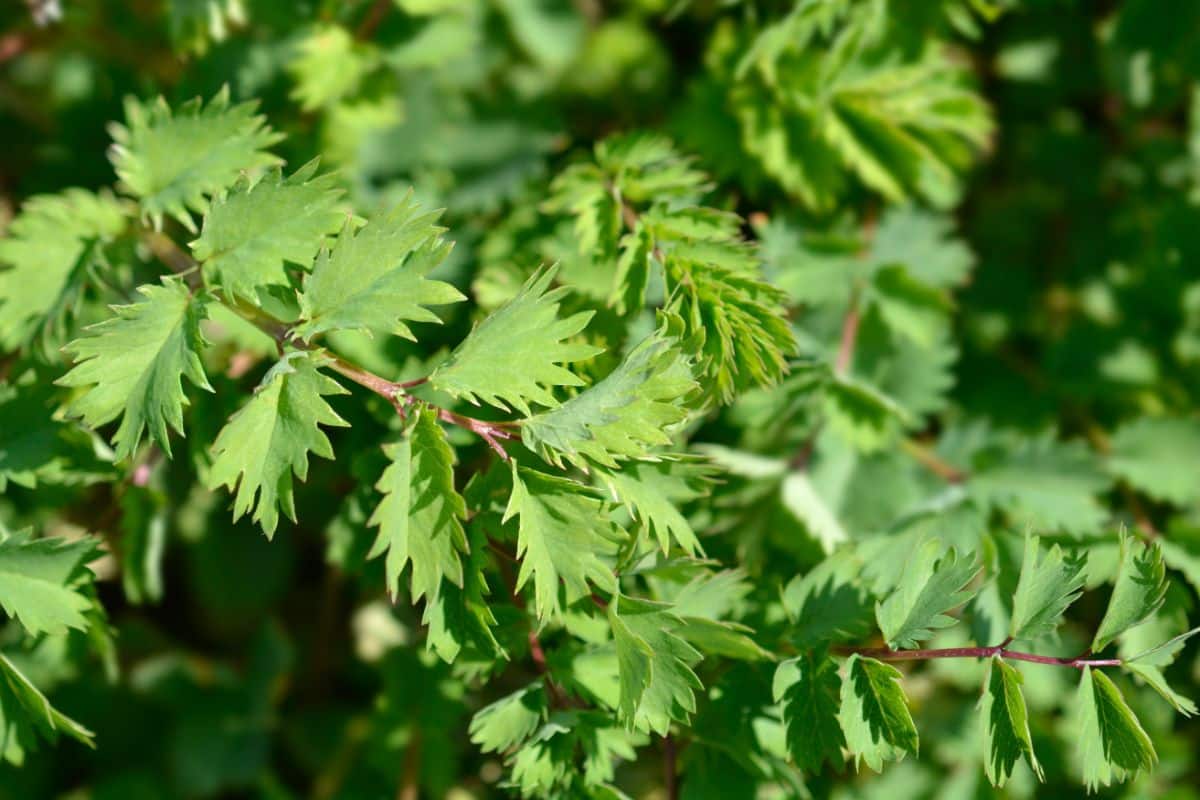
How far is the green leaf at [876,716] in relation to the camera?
1.19 m

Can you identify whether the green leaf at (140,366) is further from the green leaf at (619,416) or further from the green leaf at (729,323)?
the green leaf at (729,323)

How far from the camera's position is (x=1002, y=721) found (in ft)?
3.96

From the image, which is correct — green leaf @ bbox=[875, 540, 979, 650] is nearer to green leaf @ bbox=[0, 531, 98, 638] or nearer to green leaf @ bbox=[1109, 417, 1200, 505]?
green leaf @ bbox=[1109, 417, 1200, 505]

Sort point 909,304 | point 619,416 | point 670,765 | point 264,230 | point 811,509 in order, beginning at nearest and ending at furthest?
point 619,416 → point 264,230 → point 670,765 → point 811,509 → point 909,304

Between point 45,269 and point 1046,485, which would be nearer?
point 45,269

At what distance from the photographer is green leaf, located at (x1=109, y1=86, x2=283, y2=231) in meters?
1.45

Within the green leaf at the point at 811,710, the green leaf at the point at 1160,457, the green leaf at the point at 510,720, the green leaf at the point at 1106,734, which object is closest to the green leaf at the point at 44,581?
the green leaf at the point at 510,720

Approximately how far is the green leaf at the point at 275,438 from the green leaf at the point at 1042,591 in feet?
2.64

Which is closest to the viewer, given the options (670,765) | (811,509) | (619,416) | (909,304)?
(619,416)

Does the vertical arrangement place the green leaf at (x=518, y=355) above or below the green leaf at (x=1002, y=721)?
above

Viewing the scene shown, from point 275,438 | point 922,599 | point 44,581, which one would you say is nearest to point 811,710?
point 922,599

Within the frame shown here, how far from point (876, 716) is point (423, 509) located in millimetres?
574

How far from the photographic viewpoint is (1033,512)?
1706 millimetres

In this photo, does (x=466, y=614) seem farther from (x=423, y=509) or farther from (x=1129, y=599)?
(x=1129, y=599)
